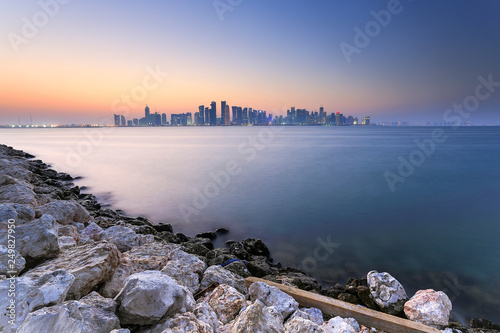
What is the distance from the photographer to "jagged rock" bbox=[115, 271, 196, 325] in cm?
249

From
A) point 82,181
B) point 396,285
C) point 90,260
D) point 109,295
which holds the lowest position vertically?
point 82,181

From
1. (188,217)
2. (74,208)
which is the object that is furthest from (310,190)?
(74,208)

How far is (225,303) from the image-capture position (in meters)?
3.27

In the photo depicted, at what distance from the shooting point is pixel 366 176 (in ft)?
58.7

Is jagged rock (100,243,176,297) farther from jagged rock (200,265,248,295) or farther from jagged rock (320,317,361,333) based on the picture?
jagged rock (320,317,361,333)

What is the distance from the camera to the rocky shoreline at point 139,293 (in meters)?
2.33

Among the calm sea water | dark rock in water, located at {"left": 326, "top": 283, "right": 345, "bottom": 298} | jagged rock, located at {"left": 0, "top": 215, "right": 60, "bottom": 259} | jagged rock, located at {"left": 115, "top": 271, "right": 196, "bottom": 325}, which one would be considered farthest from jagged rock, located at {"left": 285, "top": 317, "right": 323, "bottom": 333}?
the calm sea water

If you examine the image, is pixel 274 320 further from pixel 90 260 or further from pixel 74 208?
pixel 74 208

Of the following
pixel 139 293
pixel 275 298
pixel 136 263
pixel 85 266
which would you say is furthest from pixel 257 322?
pixel 136 263

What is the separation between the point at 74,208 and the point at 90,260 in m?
3.75

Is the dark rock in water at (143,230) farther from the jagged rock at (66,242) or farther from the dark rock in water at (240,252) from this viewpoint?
the dark rock in water at (240,252)

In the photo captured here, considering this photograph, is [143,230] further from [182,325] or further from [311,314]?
[311,314]

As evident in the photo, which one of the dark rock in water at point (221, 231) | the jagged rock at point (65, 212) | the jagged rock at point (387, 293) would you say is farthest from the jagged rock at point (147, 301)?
the dark rock in water at point (221, 231)

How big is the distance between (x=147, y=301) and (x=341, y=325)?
2.25 metres
